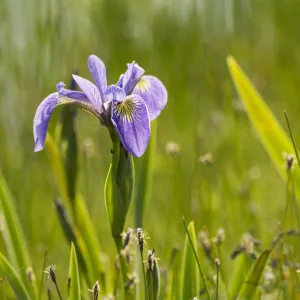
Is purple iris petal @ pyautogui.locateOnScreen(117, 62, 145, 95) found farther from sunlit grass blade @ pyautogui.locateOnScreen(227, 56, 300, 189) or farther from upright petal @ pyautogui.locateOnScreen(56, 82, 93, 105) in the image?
sunlit grass blade @ pyautogui.locateOnScreen(227, 56, 300, 189)

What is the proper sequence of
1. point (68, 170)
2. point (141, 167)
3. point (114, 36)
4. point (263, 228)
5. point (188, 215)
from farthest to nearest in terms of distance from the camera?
1. point (114, 36)
2. point (263, 228)
3. point (188, 215)
4. point (68, 170)
5. point (141, 167)

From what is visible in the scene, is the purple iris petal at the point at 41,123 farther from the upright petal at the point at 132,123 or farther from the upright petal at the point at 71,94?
the upright petal at the point at 132,123

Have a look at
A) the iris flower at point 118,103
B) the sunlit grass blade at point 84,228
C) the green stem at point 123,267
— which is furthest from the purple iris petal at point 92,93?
the sunlit grass blade at point 84,228

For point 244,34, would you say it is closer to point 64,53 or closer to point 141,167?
point 64,53

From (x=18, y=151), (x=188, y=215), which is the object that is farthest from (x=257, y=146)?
(x=188, y=215)

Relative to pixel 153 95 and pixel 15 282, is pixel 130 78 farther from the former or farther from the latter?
pixel 15 282

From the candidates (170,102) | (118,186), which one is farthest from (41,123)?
(170,102)
